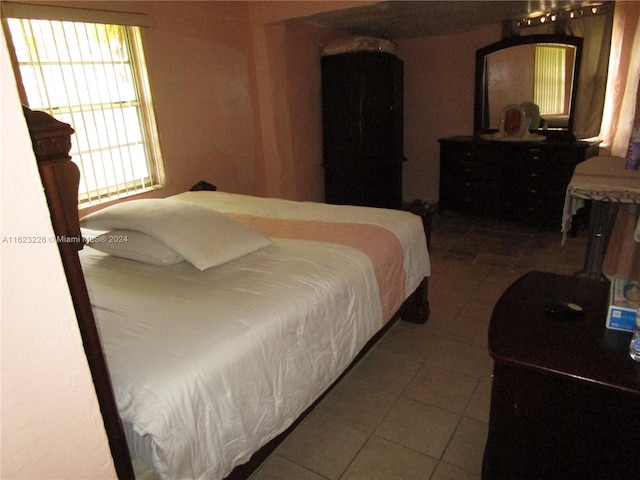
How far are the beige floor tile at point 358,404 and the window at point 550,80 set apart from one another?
349 cm

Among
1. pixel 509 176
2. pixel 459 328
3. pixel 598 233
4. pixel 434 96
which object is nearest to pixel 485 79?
pixel 434 96

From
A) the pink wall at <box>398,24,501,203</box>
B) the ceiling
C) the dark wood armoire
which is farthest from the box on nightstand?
the pink wall at <box>398,24,501,203</box>

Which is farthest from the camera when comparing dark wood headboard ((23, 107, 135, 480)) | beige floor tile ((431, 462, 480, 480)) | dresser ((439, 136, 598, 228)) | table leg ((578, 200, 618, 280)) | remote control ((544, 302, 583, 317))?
dresser ((439, 136, 598, 228))

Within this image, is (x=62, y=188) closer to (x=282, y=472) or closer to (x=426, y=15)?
(x=282, y=472)

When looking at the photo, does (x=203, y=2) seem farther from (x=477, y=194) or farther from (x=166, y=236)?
(x=477, y=194)

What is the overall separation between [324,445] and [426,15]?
355 cm

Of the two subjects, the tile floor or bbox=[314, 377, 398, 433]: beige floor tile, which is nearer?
the tile floor

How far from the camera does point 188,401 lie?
1174mm

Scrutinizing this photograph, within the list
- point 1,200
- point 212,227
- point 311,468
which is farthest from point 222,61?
point 1,200

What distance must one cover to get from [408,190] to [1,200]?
17.3 ft

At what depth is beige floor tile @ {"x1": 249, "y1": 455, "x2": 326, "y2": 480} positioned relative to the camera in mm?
1645

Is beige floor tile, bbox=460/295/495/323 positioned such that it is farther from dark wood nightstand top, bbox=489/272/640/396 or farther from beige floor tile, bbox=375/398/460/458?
dark wood nightstand top, bbox=489/272/640/396

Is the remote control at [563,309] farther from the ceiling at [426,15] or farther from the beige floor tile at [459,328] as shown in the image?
the ceiling at [426,15]

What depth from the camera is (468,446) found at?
1733mm
